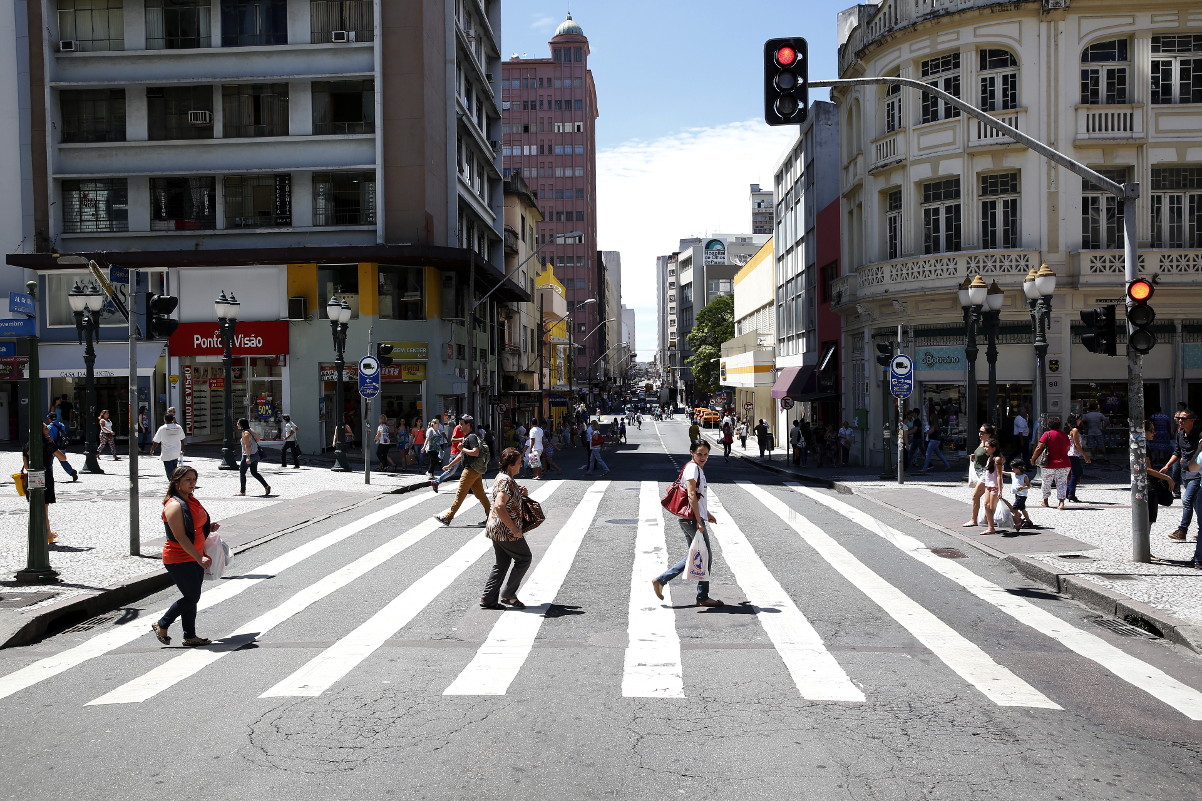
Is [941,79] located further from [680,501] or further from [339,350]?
[680,501]

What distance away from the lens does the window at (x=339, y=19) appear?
122ft

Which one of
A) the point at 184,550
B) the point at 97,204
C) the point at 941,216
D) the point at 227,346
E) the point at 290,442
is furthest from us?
the point at 97,204

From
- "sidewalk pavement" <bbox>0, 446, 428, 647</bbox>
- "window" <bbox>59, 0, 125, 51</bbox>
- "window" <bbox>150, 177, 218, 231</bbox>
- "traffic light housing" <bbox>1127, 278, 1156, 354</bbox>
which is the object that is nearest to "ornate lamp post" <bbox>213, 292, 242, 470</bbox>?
A: "sidewalk pavement" <bbox>0, 446, 428, 647</bbox>

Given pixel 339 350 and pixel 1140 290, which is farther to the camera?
pixel 339 350

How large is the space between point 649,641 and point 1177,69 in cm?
2849

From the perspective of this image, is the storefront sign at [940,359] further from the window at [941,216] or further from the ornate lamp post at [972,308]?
the ornate lamp post at [972,308]

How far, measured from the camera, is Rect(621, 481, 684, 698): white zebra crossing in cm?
763

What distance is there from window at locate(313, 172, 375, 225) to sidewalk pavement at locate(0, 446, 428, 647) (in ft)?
33.4

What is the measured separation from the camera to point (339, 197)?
37.6 meters

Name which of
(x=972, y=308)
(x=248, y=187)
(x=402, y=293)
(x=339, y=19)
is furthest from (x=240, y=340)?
(x=972, y=308)

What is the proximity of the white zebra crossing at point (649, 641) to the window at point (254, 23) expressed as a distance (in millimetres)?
30196

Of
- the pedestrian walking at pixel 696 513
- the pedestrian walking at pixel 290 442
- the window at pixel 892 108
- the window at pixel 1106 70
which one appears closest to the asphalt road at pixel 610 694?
the pedestrian walking at pixel 696 513

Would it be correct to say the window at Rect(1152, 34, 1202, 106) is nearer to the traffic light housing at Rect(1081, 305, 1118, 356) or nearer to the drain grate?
the traffic light housing at Rect(1081, 305, 1118, 356)

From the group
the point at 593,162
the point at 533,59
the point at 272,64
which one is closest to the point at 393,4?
the point at 272,64
